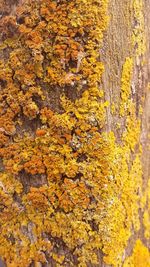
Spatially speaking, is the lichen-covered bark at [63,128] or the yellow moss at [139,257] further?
the yellow moss at [139,257]

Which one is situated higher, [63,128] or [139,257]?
[63,128]

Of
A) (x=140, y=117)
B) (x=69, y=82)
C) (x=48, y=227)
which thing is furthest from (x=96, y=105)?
(x=48, y=227)

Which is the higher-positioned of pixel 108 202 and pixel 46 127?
pixel 46 127

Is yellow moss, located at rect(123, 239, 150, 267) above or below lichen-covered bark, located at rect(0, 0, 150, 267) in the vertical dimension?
below

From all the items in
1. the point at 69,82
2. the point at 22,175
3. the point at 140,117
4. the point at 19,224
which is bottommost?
the point at 19,224

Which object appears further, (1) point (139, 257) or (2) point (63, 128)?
(1) point (139, 257)

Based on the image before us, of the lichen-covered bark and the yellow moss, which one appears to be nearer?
the lichen-covered bark

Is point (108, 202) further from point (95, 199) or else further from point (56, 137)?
point (56, 137)

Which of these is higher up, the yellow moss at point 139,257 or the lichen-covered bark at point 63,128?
the lichen-covered bark at point 63,128
